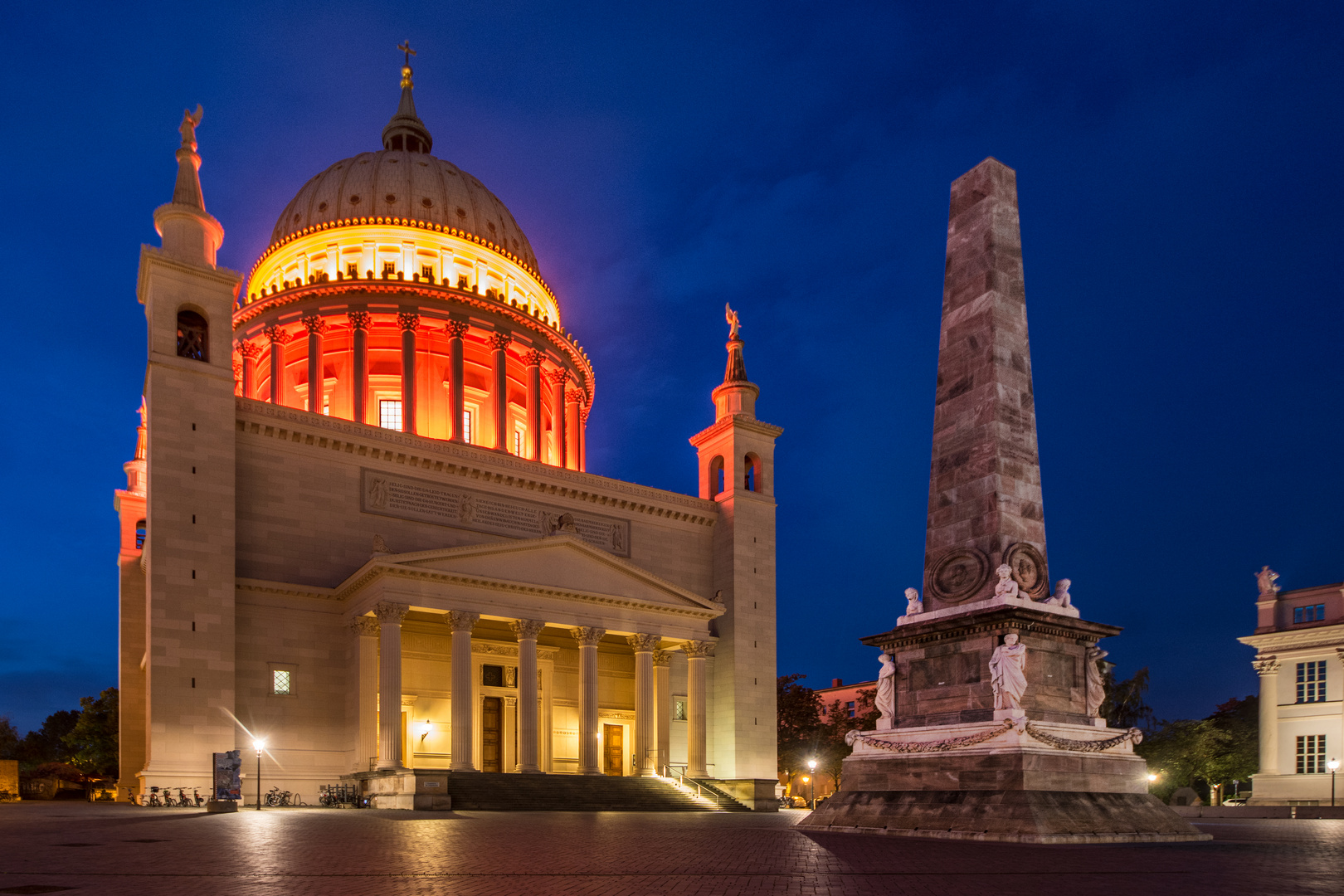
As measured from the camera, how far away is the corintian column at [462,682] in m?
38.3

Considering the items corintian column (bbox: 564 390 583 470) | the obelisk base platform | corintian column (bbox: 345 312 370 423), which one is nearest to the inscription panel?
corintian column (bbox: 345 312 370 423)

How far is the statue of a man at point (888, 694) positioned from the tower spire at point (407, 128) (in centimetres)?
6245

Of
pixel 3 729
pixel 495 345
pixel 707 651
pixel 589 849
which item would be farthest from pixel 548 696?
pixel 3 729

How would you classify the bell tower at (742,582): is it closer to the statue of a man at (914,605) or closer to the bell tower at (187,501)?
the bell tower at (187,501)

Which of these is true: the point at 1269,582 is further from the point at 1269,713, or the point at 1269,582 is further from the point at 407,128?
the point at 407,128

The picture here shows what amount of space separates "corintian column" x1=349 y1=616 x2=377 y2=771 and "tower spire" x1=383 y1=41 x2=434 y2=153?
4379cm

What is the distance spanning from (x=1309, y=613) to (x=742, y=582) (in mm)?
31100

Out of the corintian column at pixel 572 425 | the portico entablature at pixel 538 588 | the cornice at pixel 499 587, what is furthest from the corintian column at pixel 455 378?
the cornice at pixel 499 587

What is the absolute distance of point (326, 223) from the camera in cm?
6366

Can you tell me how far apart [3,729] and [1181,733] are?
294 ft

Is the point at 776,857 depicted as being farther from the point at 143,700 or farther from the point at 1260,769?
the point at 1260,769

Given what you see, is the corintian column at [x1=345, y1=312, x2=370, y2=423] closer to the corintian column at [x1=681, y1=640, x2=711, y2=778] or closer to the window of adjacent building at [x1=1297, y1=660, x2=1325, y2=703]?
the corintian column at [x1=681, y1=640, x2=711, y2=778]

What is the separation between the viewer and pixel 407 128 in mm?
74062

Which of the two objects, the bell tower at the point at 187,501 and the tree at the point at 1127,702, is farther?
the tree at the point at 1127,702
